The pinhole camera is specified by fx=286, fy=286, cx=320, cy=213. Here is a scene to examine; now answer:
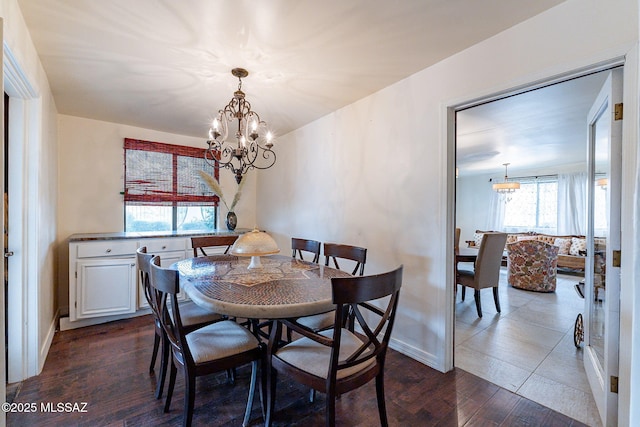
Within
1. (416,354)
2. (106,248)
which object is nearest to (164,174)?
(106,248)

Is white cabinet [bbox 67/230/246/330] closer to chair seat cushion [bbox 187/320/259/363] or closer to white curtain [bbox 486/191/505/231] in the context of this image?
chair seat cushion [bbox 187/320/259/363]

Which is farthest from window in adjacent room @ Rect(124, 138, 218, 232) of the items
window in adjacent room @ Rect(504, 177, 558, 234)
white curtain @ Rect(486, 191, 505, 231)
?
window in adjacent room @ Rect(504, 177, 558, 234)

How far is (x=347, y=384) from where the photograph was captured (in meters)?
1.36

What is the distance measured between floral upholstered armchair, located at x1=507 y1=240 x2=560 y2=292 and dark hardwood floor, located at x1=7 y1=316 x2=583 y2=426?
3190 mm

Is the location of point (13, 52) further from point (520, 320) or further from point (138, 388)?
point (520, 320)

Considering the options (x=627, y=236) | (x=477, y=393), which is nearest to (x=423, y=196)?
(x=627, y=236)

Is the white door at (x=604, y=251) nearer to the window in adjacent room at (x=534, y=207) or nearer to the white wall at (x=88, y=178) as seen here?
the white wall at (x=88, y=178)

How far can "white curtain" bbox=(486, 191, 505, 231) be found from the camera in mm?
7496

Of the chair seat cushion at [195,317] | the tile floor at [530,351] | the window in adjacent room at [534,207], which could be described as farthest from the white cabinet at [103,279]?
the window in adjacent room at [534,207]

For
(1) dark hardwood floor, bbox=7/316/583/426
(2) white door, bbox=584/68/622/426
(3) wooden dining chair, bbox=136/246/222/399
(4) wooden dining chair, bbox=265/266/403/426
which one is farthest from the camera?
(3) wooden dining chair, bbox=136/246/222/399

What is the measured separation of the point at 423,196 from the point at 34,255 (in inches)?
115

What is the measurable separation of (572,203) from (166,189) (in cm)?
799

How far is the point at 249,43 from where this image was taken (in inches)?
74.5

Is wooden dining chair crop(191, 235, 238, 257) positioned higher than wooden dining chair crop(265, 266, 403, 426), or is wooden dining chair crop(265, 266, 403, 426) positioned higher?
wooden dining chair crop(191, 235, 238, 257)
